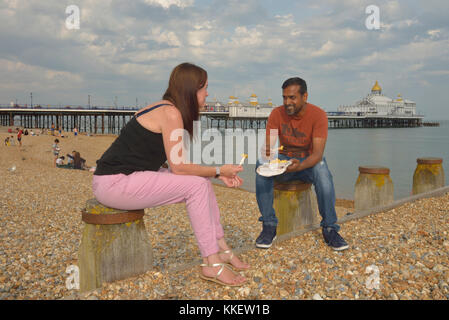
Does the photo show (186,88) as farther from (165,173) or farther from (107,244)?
(107,244)

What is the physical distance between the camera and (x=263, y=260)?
283 centimetres

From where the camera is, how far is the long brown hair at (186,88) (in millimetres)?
2336

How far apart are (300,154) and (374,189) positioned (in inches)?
92.2

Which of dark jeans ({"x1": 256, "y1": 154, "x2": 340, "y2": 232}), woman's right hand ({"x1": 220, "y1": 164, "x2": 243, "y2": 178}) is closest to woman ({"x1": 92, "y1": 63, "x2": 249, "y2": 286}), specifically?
woman's right hand ({"x1": 220, "y1": 164, "x2": 243, "y2": 178})

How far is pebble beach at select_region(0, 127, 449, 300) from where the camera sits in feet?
7.52

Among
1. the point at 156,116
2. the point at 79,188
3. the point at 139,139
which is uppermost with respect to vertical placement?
the point at 156,116

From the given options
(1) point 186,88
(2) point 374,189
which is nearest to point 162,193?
(1) point 186,88

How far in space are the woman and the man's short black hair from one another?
127 cm

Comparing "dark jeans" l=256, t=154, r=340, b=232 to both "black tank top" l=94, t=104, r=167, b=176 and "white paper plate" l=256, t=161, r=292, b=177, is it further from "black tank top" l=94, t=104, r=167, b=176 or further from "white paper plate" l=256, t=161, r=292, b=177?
"black tank top" l=94, t=104, r=167, b=176

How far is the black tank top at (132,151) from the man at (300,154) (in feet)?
4.10

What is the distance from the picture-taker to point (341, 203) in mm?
11562
